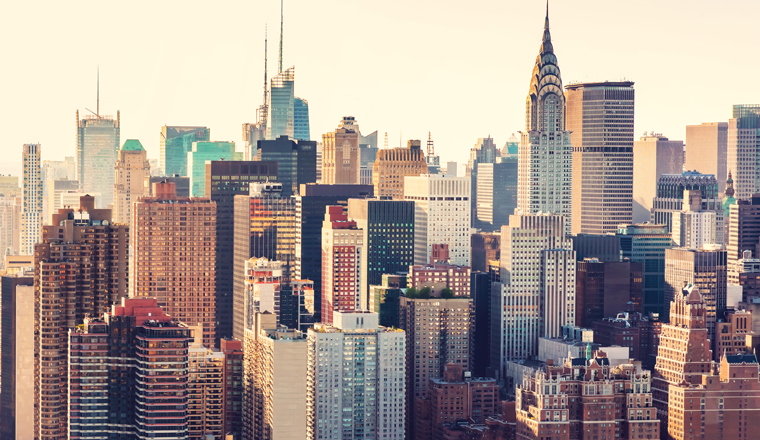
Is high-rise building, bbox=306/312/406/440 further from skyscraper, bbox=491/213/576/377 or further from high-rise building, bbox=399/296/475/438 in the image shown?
skyscraper, bbox=491/213/576/377

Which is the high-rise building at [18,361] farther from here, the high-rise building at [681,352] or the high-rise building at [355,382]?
the high-rise building at [681,352]

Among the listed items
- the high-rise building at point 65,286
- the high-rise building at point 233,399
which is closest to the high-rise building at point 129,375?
the high-rise building at point 65,286

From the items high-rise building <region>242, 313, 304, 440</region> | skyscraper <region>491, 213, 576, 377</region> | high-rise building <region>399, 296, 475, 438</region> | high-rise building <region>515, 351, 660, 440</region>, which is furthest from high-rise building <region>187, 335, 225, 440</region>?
skyscraper <region>491, 213, 576, 377</region>

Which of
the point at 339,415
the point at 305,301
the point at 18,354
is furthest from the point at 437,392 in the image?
the point at 18,354

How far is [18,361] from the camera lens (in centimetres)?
18350

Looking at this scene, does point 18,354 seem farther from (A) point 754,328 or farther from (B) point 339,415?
(A) point 754,328

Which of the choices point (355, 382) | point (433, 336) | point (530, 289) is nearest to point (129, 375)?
point (355, 382)

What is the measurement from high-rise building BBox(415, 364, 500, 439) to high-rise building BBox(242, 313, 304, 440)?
46.9 feet

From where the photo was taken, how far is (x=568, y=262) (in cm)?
19550

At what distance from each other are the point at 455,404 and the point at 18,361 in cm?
5171

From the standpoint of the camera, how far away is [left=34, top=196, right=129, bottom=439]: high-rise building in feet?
534

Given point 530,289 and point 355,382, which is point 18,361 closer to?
point 355,382

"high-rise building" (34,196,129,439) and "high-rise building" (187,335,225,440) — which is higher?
"high-rise building" (34,196,129,439)

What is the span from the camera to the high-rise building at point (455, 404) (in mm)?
170000
